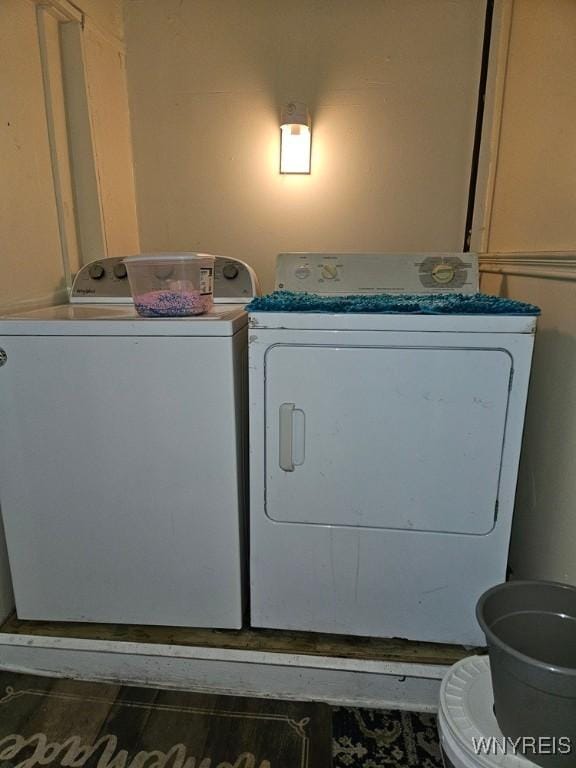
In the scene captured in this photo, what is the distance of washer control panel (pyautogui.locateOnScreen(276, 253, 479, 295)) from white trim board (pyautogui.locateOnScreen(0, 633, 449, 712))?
1161 mm

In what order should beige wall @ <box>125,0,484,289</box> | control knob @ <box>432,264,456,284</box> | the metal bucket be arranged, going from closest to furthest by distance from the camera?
the metal bucket → control knob @ <box>432,264,456,284</box> → beige wall @ <box>125,0,484,289</box>

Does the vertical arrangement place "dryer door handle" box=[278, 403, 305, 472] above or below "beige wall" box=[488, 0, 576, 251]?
below

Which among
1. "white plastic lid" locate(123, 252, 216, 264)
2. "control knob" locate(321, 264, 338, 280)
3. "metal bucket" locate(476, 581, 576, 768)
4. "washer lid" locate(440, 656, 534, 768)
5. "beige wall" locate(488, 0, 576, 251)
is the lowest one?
"washer lid" locate(440, 656, 534, 768)

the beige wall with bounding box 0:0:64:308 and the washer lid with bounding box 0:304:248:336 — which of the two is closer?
the washer lid with bounding box 0:304:248:336

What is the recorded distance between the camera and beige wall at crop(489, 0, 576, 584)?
4.31 ft

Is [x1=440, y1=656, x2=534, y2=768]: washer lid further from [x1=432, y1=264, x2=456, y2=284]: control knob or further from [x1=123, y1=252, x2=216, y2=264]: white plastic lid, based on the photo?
[x1=123, y1=252, x2=216, y2=264]: white plastic lid

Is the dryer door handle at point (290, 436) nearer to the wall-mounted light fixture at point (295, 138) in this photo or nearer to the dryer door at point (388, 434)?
the dryer door at point (388, 434)

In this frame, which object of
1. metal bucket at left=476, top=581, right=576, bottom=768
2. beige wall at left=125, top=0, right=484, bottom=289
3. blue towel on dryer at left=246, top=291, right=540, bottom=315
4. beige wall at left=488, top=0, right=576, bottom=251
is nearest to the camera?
metal bucket at left=476, top=581, right=576, bottom=768

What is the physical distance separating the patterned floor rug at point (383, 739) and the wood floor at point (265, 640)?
15cm

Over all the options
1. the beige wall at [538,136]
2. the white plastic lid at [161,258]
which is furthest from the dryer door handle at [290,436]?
the beige wall at [538,136]

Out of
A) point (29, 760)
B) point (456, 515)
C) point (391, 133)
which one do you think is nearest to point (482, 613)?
point (456, 515)

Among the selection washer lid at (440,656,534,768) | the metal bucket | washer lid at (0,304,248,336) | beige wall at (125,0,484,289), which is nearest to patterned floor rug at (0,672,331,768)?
washer lid at (440,656,534,768)

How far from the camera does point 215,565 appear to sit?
1391mm

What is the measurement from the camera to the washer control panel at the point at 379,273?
1667 mm
